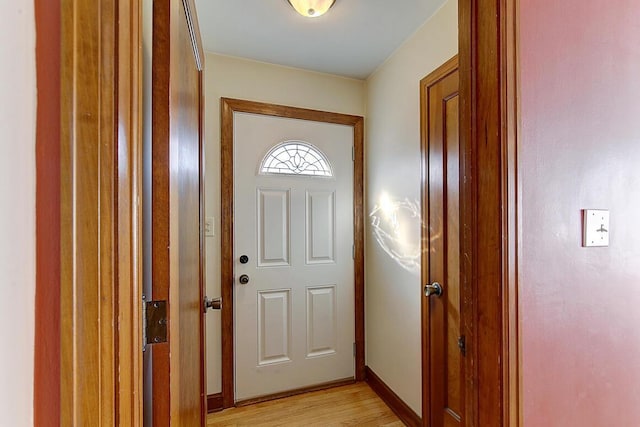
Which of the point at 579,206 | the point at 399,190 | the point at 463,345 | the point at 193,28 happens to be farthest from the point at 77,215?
the point at 399,190

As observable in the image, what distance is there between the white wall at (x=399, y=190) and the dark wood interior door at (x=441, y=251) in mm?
87

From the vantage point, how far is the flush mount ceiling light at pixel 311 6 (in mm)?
1491

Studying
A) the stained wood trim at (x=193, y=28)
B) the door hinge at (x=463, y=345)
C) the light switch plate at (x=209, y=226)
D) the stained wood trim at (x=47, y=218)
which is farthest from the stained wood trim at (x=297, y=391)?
the stained wood trim at (x=193, y=28)

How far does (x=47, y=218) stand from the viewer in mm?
419

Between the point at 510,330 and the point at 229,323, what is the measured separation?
173cm

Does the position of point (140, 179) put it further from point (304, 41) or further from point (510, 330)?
point (304, 41)

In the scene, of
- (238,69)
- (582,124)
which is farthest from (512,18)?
(238,69)

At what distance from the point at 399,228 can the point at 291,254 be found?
77cm

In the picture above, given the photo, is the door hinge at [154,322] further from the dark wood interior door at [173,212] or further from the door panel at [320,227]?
the door panel at [320,227]

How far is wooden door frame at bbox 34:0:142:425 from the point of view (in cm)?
41

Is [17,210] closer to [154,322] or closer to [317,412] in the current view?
[154,322]

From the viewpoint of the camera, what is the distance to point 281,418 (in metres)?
1.92

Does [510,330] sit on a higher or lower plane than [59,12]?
lower

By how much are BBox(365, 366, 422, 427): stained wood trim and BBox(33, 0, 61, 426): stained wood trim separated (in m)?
1.85
